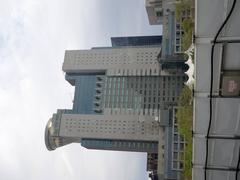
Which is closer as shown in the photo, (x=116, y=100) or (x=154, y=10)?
(x=116, y=100)

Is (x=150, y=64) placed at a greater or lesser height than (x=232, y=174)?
greater

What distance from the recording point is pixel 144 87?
223 ft

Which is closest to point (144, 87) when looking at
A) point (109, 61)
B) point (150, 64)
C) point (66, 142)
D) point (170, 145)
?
point (150, 64)

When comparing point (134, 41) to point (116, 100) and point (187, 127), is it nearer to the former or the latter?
point (116, 100)

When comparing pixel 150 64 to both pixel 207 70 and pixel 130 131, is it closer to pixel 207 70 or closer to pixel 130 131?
pixel 130 131

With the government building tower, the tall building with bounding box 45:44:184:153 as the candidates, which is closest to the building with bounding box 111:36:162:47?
the government building tower

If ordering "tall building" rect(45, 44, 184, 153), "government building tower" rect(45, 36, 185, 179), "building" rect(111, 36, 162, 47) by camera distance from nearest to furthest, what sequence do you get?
1. "government building tower" rect(45, 36, 185, 179)
2. "tall building" rect(45, 44, 184, 153)
3. "building" rect(111, 36, 162, 47)

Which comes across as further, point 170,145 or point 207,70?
point 170,145

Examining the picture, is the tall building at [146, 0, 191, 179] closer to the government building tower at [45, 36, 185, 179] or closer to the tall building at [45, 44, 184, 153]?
the government building tower at [45, 36, 185, 179]

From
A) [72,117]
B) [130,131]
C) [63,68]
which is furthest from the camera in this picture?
[63,68]

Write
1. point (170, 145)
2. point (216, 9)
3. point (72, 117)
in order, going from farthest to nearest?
1. point (72, 117)
2. point (170, 145)
3. point (216, 9)

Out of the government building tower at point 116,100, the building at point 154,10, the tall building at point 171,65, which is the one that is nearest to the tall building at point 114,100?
the government building tower at point 116,100

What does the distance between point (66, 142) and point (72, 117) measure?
9.46 metres

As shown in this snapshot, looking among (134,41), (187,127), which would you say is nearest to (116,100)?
(134,41)
